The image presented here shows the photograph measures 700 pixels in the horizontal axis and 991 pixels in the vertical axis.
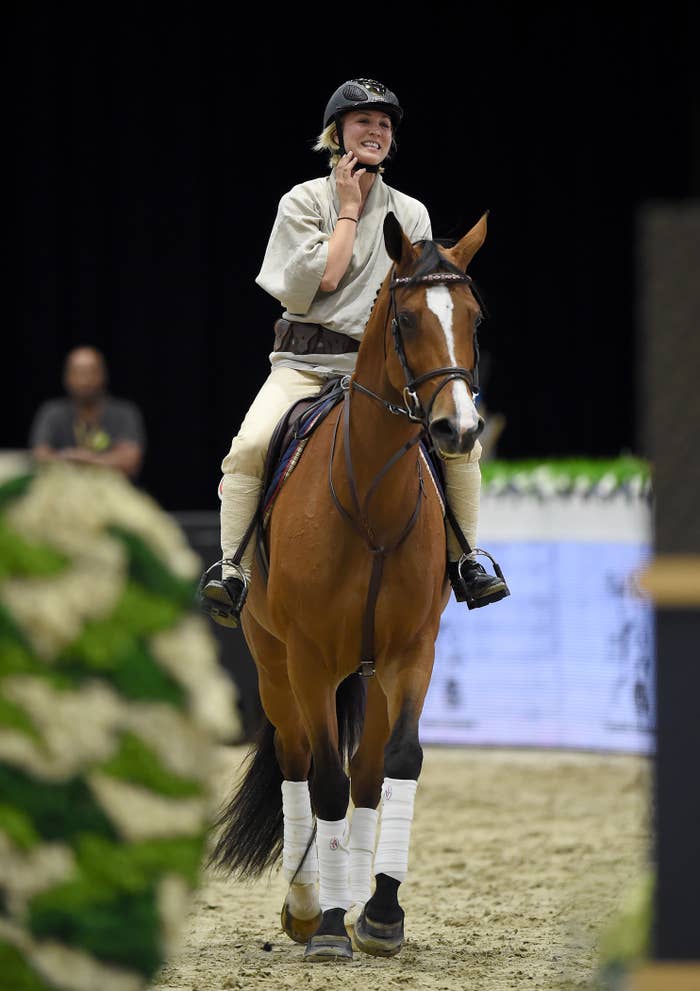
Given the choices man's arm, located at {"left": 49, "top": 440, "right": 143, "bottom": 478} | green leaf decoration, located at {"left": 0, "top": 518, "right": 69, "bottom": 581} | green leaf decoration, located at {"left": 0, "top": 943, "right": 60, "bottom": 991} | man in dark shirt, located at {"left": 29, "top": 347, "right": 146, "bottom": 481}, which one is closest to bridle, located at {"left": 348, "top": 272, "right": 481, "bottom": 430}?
green leaf decoration, located at {"left": 0, "top": 518, "right": 69, "bottom": 581}

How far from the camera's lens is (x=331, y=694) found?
4582 mm

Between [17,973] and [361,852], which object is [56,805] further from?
[361,852]

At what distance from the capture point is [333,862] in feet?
15.1

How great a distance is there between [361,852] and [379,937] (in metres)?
0.39

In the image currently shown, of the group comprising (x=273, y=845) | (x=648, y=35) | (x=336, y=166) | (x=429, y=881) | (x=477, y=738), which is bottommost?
(x=477, y=738)

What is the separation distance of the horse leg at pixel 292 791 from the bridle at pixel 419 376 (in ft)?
3.96

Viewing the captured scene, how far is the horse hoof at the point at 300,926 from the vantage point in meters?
4.96

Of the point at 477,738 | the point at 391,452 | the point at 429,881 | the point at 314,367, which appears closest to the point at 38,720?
the point at 391,452

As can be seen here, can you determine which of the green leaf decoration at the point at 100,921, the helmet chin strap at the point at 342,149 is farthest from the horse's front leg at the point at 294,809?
the green leaf decoration at the point at 100,921

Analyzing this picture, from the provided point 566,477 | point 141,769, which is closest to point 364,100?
point 141,769

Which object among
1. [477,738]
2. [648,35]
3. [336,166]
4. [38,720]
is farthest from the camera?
[648,35]

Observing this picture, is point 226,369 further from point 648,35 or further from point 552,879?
point 552,879

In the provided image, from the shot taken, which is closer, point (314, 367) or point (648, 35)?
point (314, 367)

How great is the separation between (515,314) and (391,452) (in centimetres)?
886
